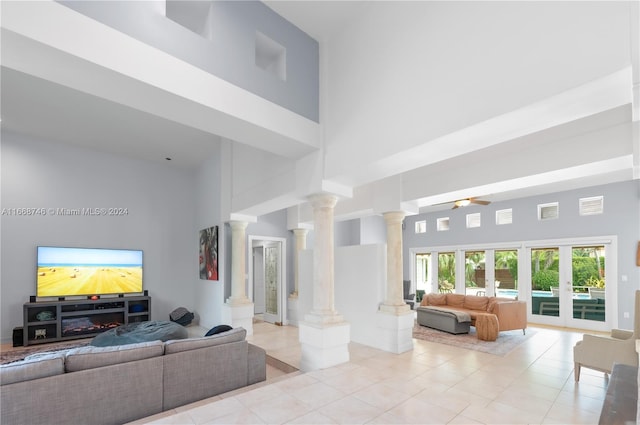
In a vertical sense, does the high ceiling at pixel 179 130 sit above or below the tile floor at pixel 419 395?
above

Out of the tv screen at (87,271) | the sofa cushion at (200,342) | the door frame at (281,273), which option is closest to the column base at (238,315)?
the door frame at (281,273)

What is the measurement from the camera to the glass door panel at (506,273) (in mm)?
8633

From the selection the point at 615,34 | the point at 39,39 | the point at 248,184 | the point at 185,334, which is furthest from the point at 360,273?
the point at 39,39

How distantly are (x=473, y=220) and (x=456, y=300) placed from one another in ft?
9.15

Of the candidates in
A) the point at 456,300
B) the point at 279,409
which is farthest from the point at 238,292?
the point at 456,300

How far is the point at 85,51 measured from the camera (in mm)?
2580

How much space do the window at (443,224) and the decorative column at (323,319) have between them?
21.5 ft

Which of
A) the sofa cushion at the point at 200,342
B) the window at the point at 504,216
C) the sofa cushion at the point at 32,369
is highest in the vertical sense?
the window at the point at 504,216

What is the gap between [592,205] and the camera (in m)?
7.45

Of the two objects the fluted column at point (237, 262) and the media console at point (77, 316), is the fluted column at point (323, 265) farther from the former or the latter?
the media console at point (77, 316)

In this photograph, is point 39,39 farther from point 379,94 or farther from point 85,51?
point 379,94

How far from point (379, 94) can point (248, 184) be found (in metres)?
3.51

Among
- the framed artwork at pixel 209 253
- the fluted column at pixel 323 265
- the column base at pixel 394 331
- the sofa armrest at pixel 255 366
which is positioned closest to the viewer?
the sofa armrest at pixel 255 366

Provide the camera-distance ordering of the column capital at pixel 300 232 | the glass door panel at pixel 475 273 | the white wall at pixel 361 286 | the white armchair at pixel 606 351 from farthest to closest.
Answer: the glass door panel at pixel 475 273 < the column capital at pixel 300 232 < the white wall at pixel 361 286 < the white armchair at pixel 606 351
